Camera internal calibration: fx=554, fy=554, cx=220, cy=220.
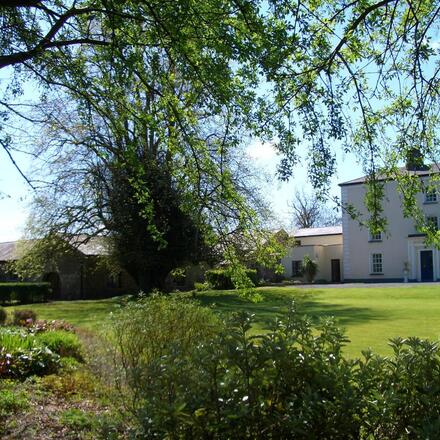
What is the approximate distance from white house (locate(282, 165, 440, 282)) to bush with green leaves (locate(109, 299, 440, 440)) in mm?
36623

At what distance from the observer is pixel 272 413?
3.48m

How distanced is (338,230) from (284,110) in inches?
1899

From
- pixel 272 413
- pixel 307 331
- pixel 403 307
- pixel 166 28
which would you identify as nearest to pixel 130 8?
pixel 166 28

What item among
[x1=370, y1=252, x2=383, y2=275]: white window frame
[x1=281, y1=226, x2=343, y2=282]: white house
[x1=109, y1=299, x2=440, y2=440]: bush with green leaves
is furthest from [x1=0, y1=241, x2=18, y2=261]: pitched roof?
[x1=109, y1=299, x2=440, y2=440]: bush with green leaves

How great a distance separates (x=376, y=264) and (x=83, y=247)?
23633 mm

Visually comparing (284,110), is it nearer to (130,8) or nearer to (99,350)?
(130,8)

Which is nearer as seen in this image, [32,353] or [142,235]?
[32,353]

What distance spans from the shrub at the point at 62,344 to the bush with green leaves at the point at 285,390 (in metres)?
7.13

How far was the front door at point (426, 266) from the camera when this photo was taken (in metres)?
42.8

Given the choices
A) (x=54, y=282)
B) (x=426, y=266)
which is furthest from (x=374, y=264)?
(x=54, y=282)

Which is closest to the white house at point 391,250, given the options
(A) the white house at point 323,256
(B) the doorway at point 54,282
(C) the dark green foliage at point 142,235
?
(A) the white house at point 323,256

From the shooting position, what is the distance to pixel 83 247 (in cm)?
3922

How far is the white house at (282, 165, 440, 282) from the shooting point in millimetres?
42750

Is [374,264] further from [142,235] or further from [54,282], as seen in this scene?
[54,282]
